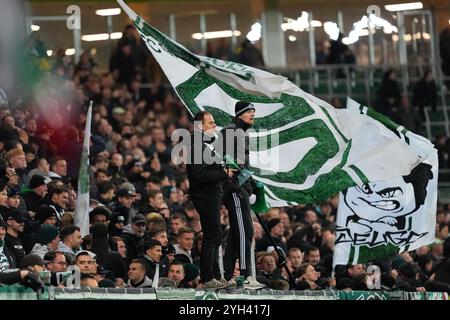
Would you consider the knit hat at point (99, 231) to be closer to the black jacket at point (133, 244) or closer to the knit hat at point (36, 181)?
the black jacket at point (133, 244)

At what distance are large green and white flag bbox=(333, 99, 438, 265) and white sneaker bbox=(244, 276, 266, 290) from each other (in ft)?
12.4

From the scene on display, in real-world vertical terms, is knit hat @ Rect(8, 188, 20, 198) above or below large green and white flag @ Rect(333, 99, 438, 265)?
above

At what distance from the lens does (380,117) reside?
1952cm

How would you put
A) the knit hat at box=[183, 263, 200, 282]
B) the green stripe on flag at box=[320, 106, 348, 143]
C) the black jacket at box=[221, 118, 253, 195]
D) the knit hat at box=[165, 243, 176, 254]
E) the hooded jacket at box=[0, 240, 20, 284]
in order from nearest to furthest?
the hooded jacket at box=[0, 240, 20, 284]
the black jacket at box=[221, 118, 253, 195]
the knit hat at box=[183, 263, 200, 282]
the knit hat at box=[165, 243, 176, 254]
the green stripe on flag at box=[320, 106, 348, 143]

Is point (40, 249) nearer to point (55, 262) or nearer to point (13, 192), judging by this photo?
point (55, 262)

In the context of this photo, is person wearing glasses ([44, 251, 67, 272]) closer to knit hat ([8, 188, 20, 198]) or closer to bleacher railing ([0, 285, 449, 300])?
bleacher railing ([0, 285, 449, 300])

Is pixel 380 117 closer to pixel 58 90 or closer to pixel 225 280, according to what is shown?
pixel 225 280

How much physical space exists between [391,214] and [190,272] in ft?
11.9

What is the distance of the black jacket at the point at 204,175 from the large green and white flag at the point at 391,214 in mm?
4017

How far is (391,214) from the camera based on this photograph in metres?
20.2

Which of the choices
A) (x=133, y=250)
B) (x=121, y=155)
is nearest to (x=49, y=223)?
(x=133, y=250)

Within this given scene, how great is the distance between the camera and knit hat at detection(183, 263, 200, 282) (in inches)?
690

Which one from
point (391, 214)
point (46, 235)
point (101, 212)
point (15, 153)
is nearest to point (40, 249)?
point (46, 235)

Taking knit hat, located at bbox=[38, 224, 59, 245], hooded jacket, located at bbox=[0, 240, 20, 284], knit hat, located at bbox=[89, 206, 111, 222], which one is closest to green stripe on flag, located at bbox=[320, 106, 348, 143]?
knit hat, located at bbox=[89, 206, 111, 222]
